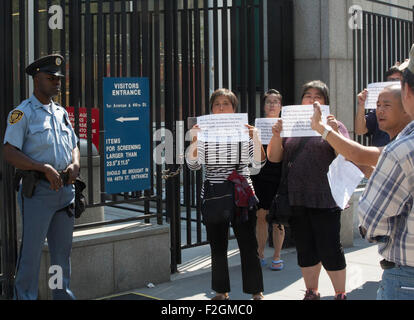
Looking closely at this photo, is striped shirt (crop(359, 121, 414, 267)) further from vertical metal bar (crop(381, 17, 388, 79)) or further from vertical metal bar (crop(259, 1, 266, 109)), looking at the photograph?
vertical metal bar (crop(381, 17, 388, 79))

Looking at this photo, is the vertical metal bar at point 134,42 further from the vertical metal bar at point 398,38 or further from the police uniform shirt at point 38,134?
the vertical metal bar at point 398,38

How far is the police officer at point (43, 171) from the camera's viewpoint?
15.0 feet

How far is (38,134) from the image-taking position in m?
4.63

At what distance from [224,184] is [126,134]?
48.2 inches

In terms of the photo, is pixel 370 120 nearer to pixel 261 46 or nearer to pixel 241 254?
pixel 261 46

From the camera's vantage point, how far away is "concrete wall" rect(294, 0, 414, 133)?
309 inches

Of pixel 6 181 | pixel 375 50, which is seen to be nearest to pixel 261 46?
pixel 375 50

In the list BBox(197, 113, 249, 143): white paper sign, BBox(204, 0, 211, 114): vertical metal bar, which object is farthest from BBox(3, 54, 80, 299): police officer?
BBox(204, 0, 211, 114): vertical metal bar

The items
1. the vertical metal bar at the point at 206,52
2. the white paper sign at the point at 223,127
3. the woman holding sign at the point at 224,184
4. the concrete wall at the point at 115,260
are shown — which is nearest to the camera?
the white paper sign at the point at 223,127

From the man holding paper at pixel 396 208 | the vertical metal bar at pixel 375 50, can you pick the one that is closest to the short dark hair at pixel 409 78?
the man holding paper at pixel 396 208

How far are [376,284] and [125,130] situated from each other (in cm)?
292

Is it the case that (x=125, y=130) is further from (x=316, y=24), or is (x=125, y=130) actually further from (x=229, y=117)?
(x=316, y=24)

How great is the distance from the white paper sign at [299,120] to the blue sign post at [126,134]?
1.62 meters
